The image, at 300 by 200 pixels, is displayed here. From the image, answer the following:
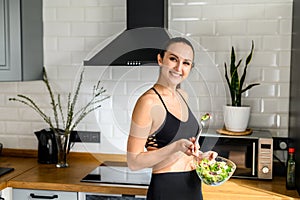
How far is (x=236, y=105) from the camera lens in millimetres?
2430

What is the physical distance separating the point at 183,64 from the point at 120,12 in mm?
996

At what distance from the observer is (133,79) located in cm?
269

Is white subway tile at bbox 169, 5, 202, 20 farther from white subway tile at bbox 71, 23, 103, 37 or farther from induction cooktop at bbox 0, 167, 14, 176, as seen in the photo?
induction cooktop at bbox 0, 167, 14, 176

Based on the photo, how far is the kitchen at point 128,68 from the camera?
2520 millimetres

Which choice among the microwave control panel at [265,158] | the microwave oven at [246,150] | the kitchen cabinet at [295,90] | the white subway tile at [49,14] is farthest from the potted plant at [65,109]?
the kitchen cabinet at [295,90]

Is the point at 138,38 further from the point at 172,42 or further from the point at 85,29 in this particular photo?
the point at 85,29

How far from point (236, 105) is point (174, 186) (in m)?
0.74

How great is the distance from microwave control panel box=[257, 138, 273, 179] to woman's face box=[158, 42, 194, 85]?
71 centimetres

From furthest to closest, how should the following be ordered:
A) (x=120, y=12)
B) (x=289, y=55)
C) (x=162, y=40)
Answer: (x=120, y=12)
(x=289, y=55)
(x=162, y=40)

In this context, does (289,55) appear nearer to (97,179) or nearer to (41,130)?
(97,179)

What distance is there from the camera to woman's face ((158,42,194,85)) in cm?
182

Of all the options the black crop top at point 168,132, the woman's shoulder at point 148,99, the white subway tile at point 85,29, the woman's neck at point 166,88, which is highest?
the white subway tile at point 85,29

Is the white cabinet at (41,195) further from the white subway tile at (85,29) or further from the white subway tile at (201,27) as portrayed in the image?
the white subway tile at (201,27)

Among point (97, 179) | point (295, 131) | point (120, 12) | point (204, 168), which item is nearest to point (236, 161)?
point (295, 131)
